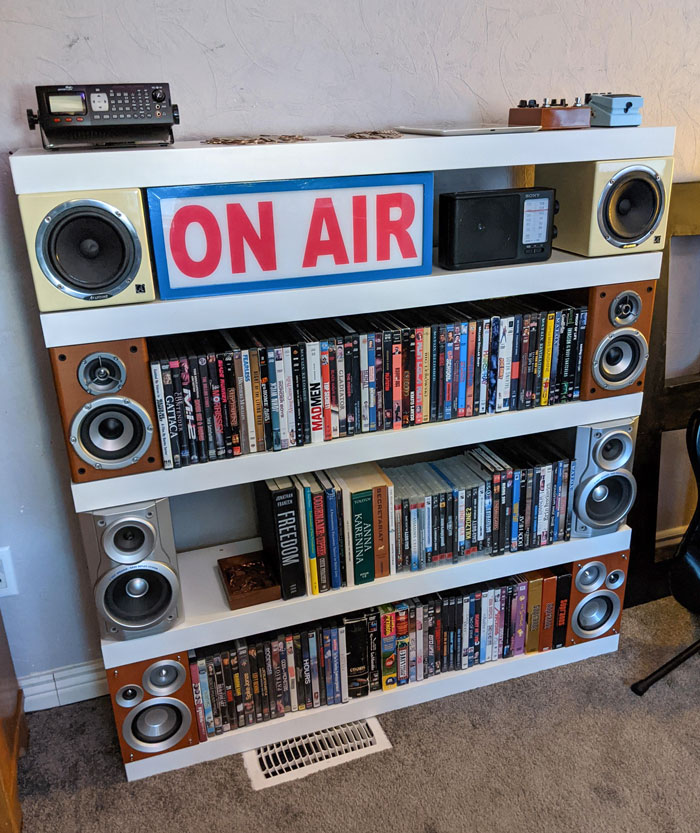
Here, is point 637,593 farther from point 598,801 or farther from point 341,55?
point 341,55

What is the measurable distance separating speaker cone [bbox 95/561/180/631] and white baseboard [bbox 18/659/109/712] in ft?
1.50

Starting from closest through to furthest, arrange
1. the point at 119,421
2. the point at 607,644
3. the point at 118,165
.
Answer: the point at 118,165, the point at 119,421, the point at 607,644

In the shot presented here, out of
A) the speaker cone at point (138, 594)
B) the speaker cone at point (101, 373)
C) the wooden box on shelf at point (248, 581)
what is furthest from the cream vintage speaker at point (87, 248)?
the wooden box on shelf at point (248, 581)

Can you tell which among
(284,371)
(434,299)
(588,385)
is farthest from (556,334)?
(284,371)

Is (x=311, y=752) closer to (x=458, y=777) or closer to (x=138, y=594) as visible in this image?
(x=458, y=777)

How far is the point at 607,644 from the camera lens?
2.05 meters

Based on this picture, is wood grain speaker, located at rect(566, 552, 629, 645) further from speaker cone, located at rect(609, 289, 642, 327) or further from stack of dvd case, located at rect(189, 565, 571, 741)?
speaker cone, located at rect(609, 289, 642, 327)

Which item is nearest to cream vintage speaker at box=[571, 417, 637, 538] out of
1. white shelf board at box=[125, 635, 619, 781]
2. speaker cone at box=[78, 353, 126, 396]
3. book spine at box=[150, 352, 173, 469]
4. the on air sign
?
white shelf board at box=[125, 635, 619, 781]

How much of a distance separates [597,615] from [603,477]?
0.42 m

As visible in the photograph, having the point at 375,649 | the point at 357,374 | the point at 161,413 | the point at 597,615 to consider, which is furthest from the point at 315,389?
the point at 597,615

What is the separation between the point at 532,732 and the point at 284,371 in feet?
3.46

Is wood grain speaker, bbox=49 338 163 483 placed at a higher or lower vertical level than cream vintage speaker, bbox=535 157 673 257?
lower

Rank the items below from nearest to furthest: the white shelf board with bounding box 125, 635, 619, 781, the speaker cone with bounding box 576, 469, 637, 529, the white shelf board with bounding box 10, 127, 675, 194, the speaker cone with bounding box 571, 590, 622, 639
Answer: the white shelf board with bounding box 10, 127, 675, 194, the white shelf board with bounding box 125, 635, 619, 781, the speaker cone with bounding box 576, 469, 637, 529, the speaker cone with bounding box 571, 590, 622, 639

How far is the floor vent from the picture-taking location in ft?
5.63
